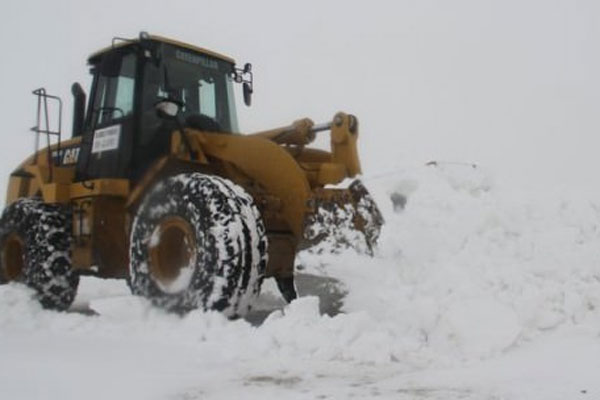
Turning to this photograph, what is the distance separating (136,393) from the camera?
9.91 feet

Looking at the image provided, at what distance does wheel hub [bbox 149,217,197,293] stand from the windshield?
4.89 ft

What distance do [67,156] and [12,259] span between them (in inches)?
48.5

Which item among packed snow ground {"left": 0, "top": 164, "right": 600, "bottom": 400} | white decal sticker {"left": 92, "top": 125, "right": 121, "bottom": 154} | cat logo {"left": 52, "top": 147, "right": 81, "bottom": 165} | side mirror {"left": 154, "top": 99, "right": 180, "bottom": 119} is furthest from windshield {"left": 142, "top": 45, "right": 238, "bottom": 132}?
packed snow ground {"left": 0, "top": 164, "right": 600, "bottom": 400}

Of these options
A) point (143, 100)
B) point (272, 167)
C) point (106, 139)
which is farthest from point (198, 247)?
point (106, 139)

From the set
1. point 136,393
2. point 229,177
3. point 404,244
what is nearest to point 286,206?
point 229,177

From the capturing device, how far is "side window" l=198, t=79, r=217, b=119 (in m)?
6.58

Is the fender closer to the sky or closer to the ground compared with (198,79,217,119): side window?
closer to the ground

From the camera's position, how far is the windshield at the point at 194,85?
620 cm

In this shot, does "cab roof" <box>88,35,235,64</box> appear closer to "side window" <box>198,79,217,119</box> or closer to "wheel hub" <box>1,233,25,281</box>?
"side window" <box>198,79,217,119</box>

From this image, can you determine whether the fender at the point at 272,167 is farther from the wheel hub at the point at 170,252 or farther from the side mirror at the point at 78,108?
the side mirror at the point at 78,108

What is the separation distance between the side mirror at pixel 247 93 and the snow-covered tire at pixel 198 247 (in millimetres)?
2063

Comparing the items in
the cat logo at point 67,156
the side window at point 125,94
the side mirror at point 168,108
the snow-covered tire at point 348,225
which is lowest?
the snow-covered tire at point 348,225

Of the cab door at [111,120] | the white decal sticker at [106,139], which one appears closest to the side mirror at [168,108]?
the cab door at [111,120]

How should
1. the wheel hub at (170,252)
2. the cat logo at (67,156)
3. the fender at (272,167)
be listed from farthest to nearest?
1. the cat logo at (67,156)
2. the fender at (272,167)
3. the wheel hub at (170,252)
